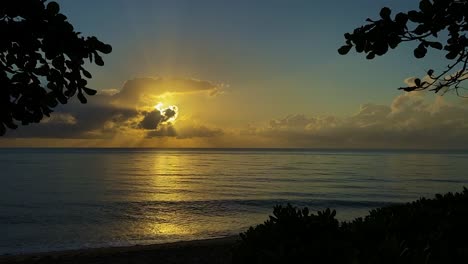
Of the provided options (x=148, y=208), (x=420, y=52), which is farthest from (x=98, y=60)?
(x=148, y=208)

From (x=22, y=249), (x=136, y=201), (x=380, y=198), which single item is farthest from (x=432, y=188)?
(x=22, y=249)

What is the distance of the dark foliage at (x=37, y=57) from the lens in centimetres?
242

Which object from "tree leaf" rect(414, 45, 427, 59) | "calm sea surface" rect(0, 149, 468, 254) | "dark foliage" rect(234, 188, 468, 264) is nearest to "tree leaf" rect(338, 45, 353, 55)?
"tree leaf" rect(414, 45, 427, 59)

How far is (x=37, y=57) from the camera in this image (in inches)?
101

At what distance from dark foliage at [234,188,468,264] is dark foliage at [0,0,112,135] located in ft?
7.68

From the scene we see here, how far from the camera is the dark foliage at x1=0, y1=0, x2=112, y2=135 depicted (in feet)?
7.94

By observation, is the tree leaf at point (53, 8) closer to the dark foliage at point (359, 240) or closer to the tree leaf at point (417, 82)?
the dark foliage at point (359, 240)

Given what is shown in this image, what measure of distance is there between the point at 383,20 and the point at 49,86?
10.4 ft

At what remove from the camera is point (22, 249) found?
16.6 m

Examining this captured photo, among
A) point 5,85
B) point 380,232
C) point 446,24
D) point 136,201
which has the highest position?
point 446,24

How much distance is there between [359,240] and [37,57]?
145 inches

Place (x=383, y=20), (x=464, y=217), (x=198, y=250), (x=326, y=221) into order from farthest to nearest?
1. (x=198, y=250)
2. (x=464, y=217)
3. (x=326, y=221)
4. (x=383, y=20)

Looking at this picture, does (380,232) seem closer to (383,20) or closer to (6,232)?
(383,20)

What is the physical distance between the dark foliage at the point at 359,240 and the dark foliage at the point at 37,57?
2.34 metres
